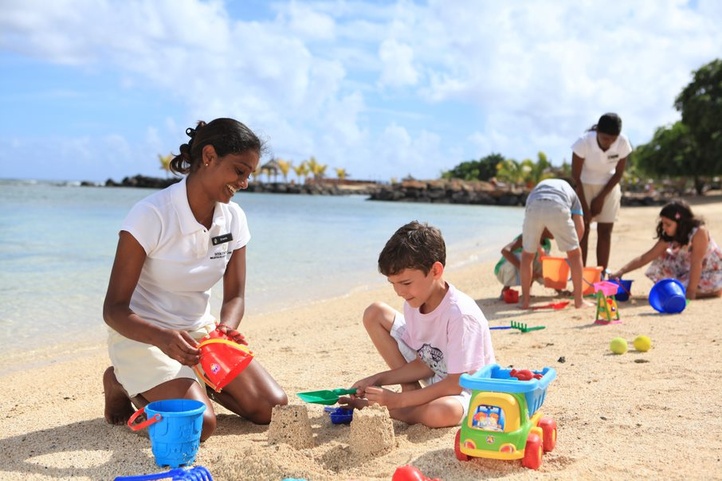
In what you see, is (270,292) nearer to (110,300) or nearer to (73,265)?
(73,265)

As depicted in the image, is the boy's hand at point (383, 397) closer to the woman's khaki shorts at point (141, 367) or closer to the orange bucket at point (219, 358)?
the orange bucket at point (219, 358)

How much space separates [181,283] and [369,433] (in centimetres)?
125

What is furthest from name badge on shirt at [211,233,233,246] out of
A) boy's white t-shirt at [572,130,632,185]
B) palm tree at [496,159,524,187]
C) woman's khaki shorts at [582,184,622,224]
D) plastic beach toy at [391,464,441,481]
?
palm tree at [496,159,524,187]

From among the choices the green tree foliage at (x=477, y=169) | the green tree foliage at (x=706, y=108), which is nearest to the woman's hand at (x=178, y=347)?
the green tree foliage at (x=706, y=108)

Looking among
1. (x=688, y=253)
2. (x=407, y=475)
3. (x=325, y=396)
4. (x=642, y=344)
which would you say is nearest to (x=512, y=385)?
(x=407, y=475)

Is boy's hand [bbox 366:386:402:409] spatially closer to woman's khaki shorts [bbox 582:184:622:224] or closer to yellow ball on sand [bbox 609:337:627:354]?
yellow ball on sand [bbox 609:337:627:354]

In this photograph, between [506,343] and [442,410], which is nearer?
[442,410]

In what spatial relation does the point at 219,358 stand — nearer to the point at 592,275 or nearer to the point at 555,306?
the point at 555,306

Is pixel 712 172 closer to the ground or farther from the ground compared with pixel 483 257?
farther from the ground

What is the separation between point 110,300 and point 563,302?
4.64 meters

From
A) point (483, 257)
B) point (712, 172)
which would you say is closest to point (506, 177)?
point (712, 172)

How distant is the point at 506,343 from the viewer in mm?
5098

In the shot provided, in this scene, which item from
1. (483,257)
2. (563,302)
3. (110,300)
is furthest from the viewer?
(483,257)

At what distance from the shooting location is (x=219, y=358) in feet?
10.2
